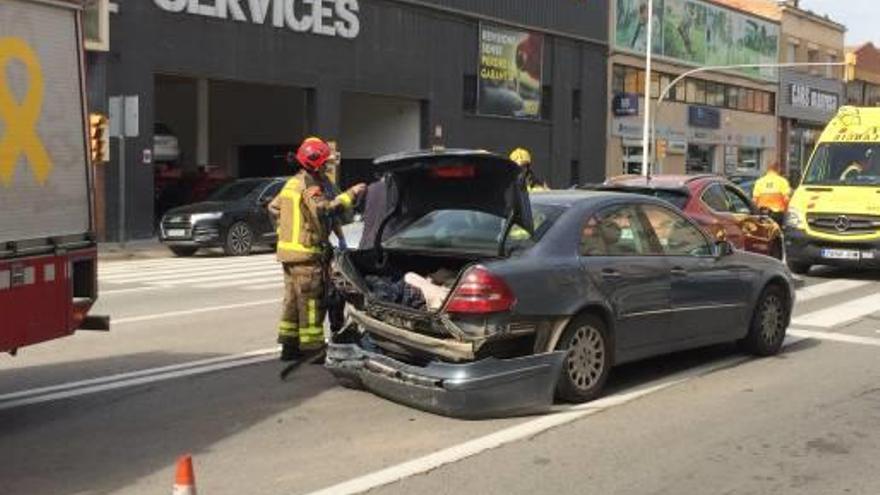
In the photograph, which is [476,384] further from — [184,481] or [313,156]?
[184,481]

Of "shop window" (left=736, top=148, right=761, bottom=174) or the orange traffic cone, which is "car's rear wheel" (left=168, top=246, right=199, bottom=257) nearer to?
the orange traffic cone

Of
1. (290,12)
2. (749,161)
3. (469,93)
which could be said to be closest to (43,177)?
(290,12)

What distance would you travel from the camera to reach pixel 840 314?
12.2 metres

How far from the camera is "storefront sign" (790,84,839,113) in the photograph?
58.5 metres

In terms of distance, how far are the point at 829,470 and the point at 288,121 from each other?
97.0ft

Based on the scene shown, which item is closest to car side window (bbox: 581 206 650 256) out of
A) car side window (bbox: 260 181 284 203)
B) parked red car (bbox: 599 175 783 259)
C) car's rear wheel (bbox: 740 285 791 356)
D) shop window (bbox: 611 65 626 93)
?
car's rear wheel (bbox: 740 285 791 356)

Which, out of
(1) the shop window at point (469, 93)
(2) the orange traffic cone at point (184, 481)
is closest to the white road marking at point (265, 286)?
(2) the orange traffic cone at point (184, 481)

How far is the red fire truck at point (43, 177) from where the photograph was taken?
5.96 metres

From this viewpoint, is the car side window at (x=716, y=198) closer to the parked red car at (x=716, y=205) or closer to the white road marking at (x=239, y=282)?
the parked red car at (x=716, y=205)

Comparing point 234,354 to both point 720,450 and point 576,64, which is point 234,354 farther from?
point 576,64

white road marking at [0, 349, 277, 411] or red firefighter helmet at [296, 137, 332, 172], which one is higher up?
red firefighter helmet at [296, 137, 332, 172]

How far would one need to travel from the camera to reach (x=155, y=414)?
23.4 feet

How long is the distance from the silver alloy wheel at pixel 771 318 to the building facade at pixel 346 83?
15.9m

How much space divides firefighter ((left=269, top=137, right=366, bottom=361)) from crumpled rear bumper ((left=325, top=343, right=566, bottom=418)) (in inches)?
46.8
